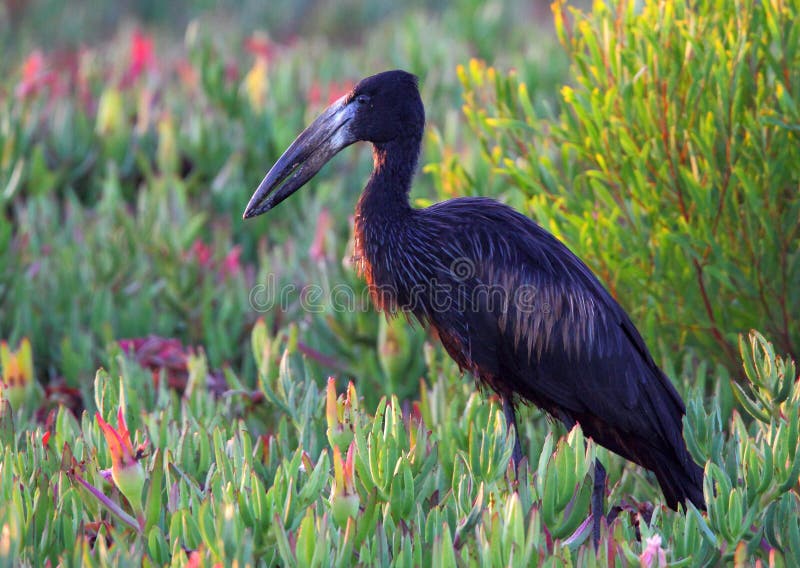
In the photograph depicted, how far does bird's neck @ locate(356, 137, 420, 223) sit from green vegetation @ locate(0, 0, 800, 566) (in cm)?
50

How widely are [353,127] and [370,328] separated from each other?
48.2 inches

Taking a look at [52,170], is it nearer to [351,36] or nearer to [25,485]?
[25,485]

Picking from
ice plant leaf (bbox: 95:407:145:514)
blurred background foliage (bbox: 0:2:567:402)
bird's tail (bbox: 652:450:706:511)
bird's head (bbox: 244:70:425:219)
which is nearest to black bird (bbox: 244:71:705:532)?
bird's tail (bbox: 652:450:706:511)

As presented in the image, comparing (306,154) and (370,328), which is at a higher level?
(306,154)

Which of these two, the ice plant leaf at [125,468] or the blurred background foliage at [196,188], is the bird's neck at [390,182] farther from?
the ice plant leaf at [125,468]

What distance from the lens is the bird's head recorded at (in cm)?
438

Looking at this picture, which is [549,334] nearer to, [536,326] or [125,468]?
[536,326]

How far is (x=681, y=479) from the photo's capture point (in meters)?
3.91

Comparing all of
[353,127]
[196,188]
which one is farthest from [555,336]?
[196,188]

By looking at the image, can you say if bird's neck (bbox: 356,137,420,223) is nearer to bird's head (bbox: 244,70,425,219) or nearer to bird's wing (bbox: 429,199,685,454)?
bird's head (bbox: 244,70,425,219)

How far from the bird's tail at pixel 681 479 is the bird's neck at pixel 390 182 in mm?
1305

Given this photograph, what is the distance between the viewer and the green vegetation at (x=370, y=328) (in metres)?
3.11

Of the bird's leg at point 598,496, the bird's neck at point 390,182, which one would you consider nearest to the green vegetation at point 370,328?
the bird's leg at point 598,496

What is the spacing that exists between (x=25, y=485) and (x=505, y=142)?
2716 mm
